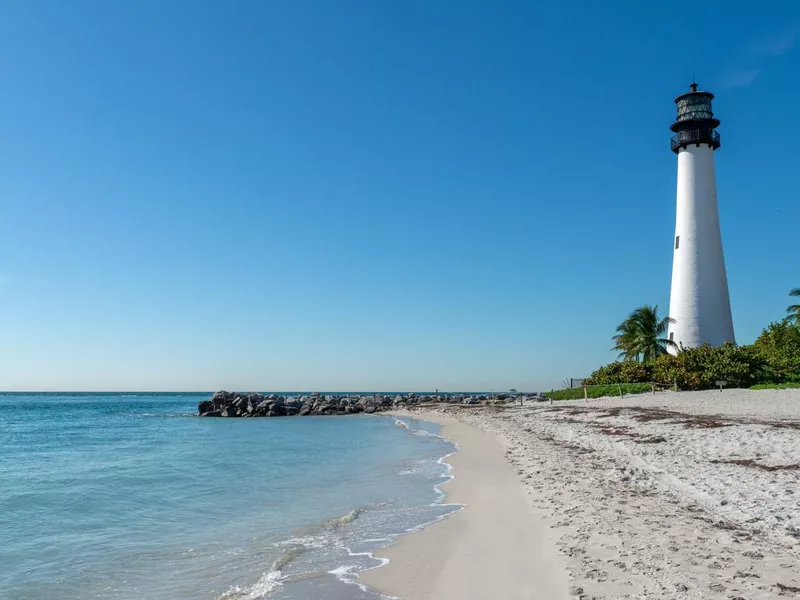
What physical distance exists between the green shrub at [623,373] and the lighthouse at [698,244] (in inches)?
85.9

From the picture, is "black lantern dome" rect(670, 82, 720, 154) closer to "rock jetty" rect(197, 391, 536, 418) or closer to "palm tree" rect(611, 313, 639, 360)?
"palm tree" rect(611, 313, 639, 360)

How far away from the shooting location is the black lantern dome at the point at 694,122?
112 feet

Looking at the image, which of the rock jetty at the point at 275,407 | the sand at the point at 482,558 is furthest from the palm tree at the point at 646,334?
the sand at the point at 482,558

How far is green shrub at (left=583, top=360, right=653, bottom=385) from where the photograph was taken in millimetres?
35188

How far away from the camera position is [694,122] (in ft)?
113

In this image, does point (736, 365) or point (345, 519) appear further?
point (736, 365)

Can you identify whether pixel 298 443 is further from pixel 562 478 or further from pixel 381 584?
pixel 381 584

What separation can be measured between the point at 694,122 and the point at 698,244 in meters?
7.87

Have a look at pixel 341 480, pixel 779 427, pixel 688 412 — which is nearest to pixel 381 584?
pixel 341 480

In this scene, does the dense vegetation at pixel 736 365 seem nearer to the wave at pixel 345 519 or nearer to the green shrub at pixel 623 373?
the green shrub at pixel 623 373

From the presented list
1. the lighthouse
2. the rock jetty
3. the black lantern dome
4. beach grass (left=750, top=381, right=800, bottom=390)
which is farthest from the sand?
the rock jetty

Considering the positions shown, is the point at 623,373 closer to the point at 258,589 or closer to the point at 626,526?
the point at 626,526

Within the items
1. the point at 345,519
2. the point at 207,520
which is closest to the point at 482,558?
the point at 345,519

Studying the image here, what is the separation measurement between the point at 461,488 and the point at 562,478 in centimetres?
214
